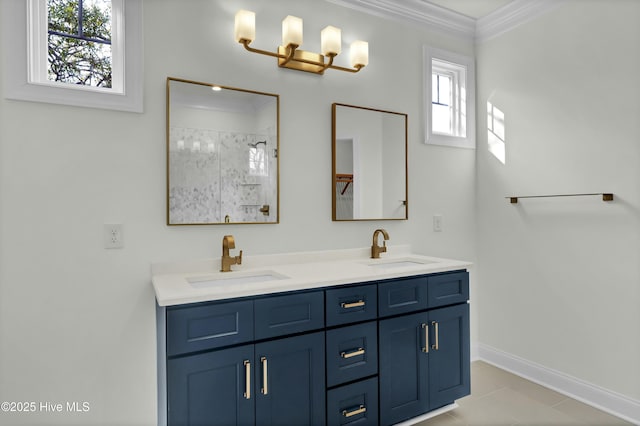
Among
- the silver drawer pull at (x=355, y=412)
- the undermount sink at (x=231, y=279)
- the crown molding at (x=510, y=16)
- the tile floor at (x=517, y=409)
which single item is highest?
the crown molding at (x=510, y=16)

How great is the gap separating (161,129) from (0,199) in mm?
747

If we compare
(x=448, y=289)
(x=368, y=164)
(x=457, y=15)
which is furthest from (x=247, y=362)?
(x=457, y=15)

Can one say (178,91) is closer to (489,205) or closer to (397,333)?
(397,333)

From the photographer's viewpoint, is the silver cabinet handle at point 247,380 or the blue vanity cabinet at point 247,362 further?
the silver cabinet handle at point 247,380

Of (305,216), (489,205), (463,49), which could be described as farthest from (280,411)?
(463,49)

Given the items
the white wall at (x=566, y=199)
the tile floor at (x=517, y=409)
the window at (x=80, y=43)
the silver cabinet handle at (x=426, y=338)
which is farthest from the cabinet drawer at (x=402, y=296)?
the window at (x=80, y=43)

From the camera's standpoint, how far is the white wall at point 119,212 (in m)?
1.69

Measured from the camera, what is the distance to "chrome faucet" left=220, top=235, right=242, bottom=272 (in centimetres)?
196

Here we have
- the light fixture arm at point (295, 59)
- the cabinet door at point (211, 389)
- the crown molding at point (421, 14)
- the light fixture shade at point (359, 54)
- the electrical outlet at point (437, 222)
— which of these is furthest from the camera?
the electrical outlet at point (437, 222)

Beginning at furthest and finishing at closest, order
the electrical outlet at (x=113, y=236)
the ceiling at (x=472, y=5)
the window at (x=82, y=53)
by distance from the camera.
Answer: the ceiling at (x=472, y=5) → the electrical outlet at (x=113, y=236) → the window at (x=82, y=53)

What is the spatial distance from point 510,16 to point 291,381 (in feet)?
9.51

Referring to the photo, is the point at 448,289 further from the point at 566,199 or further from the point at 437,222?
the point at 566,199

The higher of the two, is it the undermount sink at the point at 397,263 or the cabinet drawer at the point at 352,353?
the undermount sink at the point at 397,263

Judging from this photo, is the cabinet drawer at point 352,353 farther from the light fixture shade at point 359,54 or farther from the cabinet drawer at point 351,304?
the light fixture shade at point 359,54
